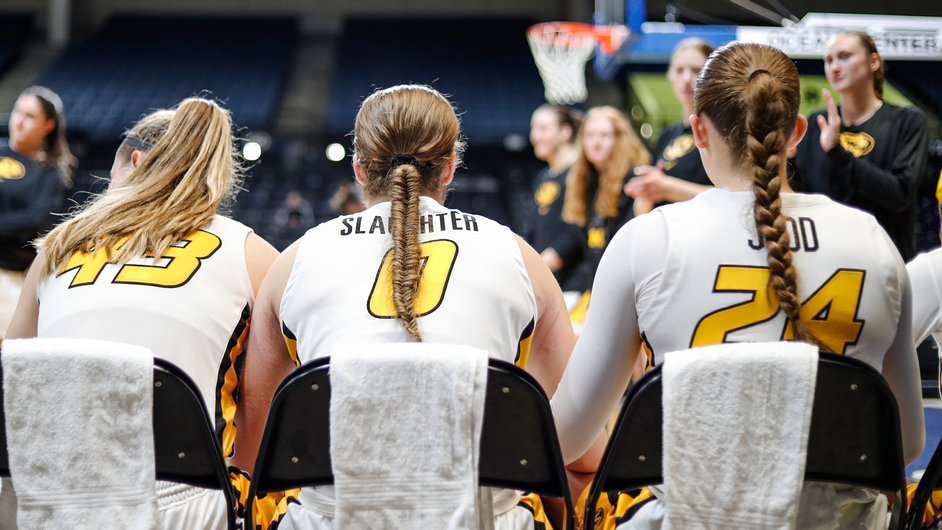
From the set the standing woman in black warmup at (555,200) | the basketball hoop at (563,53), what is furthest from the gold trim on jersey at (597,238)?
the basketball hoop at (563,53)

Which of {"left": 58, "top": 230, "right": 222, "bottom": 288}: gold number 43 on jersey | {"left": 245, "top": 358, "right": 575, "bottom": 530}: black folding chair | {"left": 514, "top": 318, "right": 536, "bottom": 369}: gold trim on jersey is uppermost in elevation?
{"left": 58, "top": 230, "right": 222, "bottom": 288}: gold number 43 on jersey

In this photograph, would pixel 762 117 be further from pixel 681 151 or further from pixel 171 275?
pixel 681 151

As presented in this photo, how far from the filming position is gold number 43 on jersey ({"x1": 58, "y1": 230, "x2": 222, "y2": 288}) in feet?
4.46

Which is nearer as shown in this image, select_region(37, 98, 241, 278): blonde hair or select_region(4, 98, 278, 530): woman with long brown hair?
select_region(4, 98, 278, 530): woman with long brown hair

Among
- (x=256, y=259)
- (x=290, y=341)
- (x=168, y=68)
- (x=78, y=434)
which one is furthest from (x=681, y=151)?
(x=168, y=68)

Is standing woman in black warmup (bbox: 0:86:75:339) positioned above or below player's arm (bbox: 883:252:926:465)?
above

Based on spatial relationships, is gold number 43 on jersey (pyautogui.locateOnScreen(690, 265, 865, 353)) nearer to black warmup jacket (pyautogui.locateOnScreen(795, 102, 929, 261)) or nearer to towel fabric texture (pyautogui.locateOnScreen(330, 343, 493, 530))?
towel fabric texture (pyautogui.locateOnScreen(330, 343, 493, 530))

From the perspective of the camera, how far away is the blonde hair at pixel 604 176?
12.7 ft

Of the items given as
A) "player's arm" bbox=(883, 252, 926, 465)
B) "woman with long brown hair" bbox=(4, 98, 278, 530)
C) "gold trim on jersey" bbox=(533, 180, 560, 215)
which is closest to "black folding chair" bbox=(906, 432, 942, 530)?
"player's arm" bbox=(883, 252, 926, 465)

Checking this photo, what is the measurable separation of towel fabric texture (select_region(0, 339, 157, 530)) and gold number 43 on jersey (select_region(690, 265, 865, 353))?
3.05ft

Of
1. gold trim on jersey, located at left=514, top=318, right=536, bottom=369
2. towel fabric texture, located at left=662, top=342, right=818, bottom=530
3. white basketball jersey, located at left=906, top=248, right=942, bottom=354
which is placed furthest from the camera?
white basketball jersey, located at left=906, top=248, right=942, bottom=354

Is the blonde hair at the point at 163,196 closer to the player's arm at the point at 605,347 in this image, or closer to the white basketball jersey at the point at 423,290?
the white basketball jersey at the point at 423,290

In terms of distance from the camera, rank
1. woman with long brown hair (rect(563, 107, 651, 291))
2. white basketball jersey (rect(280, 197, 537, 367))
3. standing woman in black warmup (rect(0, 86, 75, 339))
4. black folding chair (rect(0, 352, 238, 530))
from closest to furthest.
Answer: black folding chair (rect(0, 352, 238, 530)) < white basketball jersey (rect(280, 197, 537, 367)) < standing woman in black warmup (rect(0, 86, 75, 339)) < woman with long brown hair (rect(563, 107, 651, 291))

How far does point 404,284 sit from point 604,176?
9.54 ft
